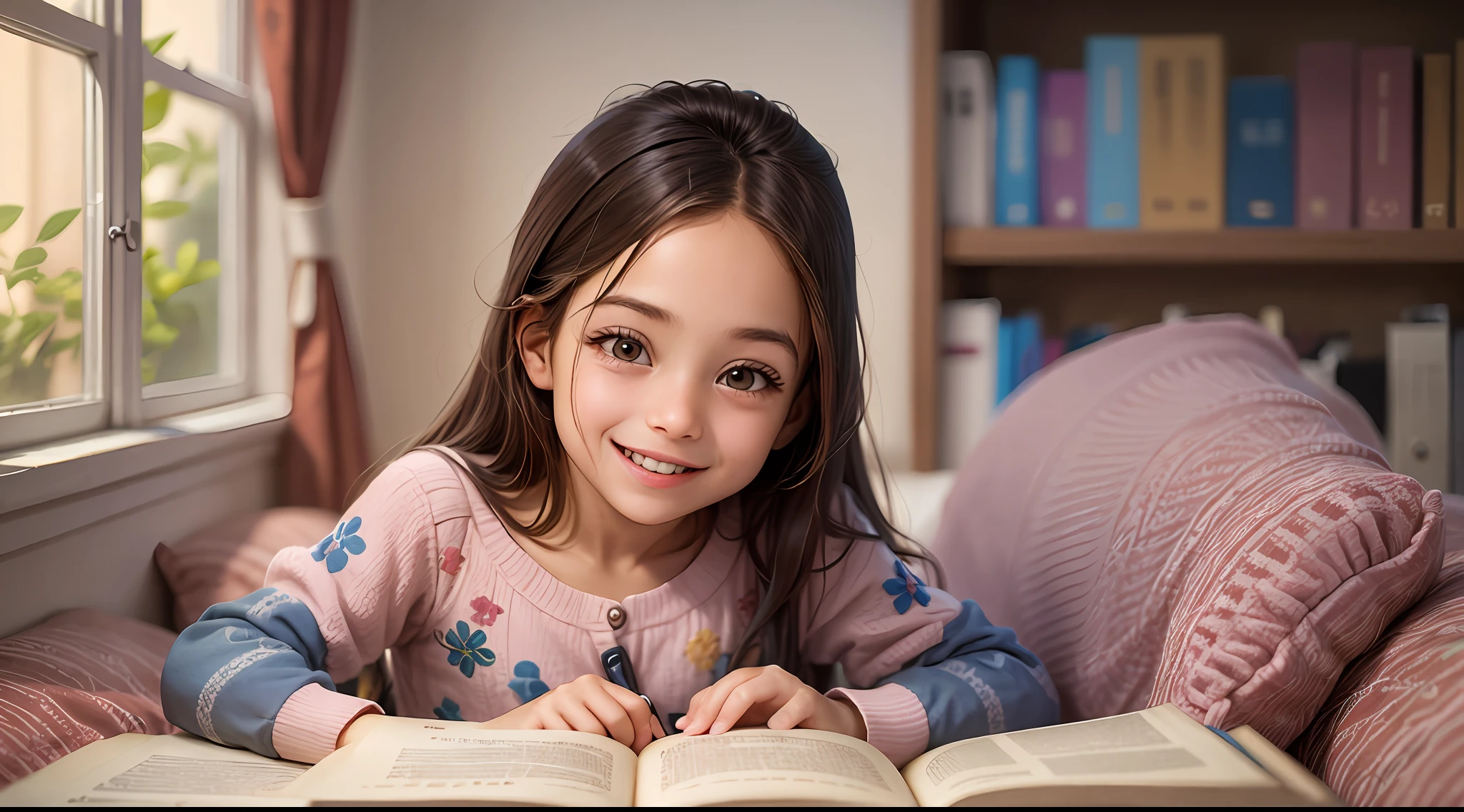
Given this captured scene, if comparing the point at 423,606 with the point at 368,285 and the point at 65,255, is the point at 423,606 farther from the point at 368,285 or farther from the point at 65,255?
the point at 368,285

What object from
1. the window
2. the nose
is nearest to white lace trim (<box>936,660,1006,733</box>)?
the nose

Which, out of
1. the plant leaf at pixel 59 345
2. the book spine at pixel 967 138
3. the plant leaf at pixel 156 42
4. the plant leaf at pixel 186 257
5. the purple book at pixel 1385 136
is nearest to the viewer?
the plant leaf at pixel 59 345

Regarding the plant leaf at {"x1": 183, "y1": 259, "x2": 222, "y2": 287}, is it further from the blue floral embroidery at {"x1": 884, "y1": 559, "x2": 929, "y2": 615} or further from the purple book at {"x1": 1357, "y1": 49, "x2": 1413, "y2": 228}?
the purple book at {"x1": 1357, "y1": 49, "x2": 1413, "y2": 228}

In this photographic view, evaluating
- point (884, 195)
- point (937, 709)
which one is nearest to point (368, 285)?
point (884, 195)

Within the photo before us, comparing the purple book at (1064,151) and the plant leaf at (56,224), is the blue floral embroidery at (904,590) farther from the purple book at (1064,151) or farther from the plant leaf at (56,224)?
the purple book at (1064,151)

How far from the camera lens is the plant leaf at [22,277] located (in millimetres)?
1074

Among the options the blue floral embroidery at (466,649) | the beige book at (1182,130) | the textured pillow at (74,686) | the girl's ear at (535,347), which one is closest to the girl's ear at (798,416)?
the girl's ear at (535,347)

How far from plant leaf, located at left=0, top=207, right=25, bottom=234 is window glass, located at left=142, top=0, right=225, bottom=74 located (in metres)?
0.47

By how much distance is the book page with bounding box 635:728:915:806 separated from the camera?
0.58 meters

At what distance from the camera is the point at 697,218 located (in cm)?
79

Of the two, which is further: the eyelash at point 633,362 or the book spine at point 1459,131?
the book spine at point 1459,131

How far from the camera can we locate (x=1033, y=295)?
2.28m

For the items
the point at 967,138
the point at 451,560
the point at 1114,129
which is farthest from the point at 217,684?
the point at 1114,129

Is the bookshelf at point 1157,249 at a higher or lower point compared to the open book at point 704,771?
higher
